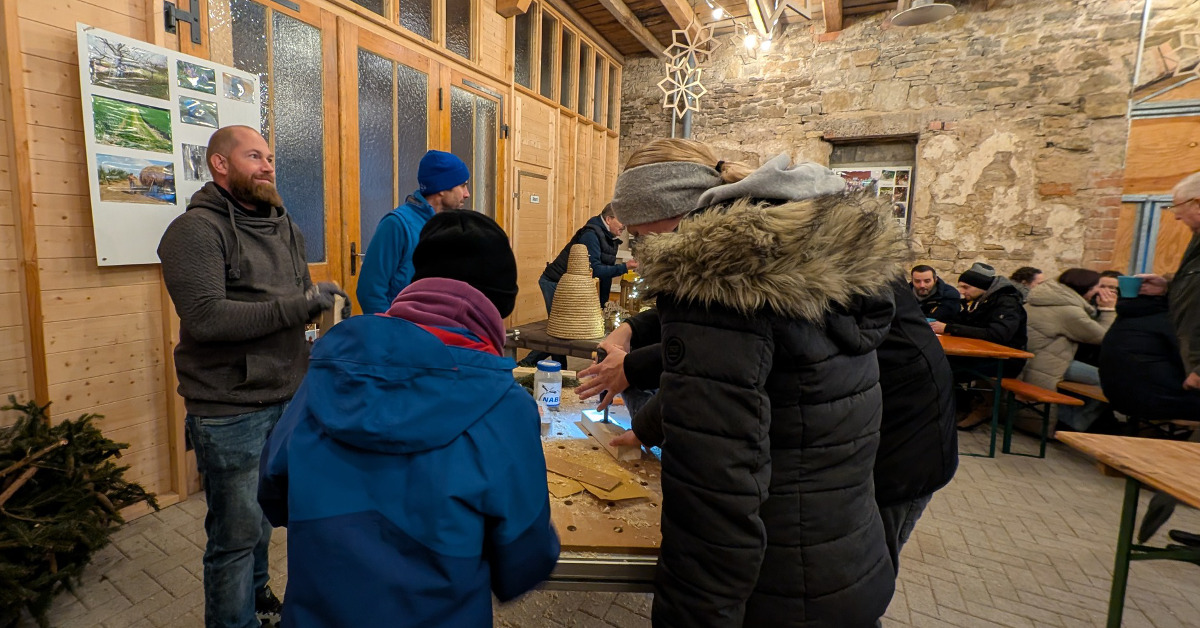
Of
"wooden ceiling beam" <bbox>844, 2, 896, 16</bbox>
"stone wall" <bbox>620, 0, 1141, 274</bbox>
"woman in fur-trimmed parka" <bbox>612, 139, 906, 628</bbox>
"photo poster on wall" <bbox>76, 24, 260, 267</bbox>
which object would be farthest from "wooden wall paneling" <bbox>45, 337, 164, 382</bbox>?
"wooden ceiling beam" <bbox>844, 2, 896, 16</bbox>

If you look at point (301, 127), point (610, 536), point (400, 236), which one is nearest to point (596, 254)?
point (400, 236)

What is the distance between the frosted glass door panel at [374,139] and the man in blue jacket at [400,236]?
1.50m

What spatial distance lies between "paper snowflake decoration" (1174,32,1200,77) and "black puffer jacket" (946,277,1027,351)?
3.08 m

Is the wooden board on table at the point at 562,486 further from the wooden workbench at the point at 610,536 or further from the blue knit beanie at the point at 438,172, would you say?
the blue knit beanie at the point at 438,172

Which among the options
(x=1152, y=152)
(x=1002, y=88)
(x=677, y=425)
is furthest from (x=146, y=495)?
(x=1152, y=152)

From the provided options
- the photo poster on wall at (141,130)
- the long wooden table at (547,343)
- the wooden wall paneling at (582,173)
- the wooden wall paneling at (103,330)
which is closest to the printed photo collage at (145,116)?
the photo poster on wall at (141,130)

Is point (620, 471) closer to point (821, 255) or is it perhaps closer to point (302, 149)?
point (821, 255)

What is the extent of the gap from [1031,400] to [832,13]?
16.0ft

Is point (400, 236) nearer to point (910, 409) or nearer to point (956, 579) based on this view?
point (910, 409)

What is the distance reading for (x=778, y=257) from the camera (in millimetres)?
946

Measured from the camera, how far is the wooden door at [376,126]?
389cm

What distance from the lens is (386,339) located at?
916mm

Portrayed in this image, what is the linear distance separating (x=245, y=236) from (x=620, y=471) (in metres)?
1.38

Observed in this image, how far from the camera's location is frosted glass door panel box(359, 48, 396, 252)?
4.04m
